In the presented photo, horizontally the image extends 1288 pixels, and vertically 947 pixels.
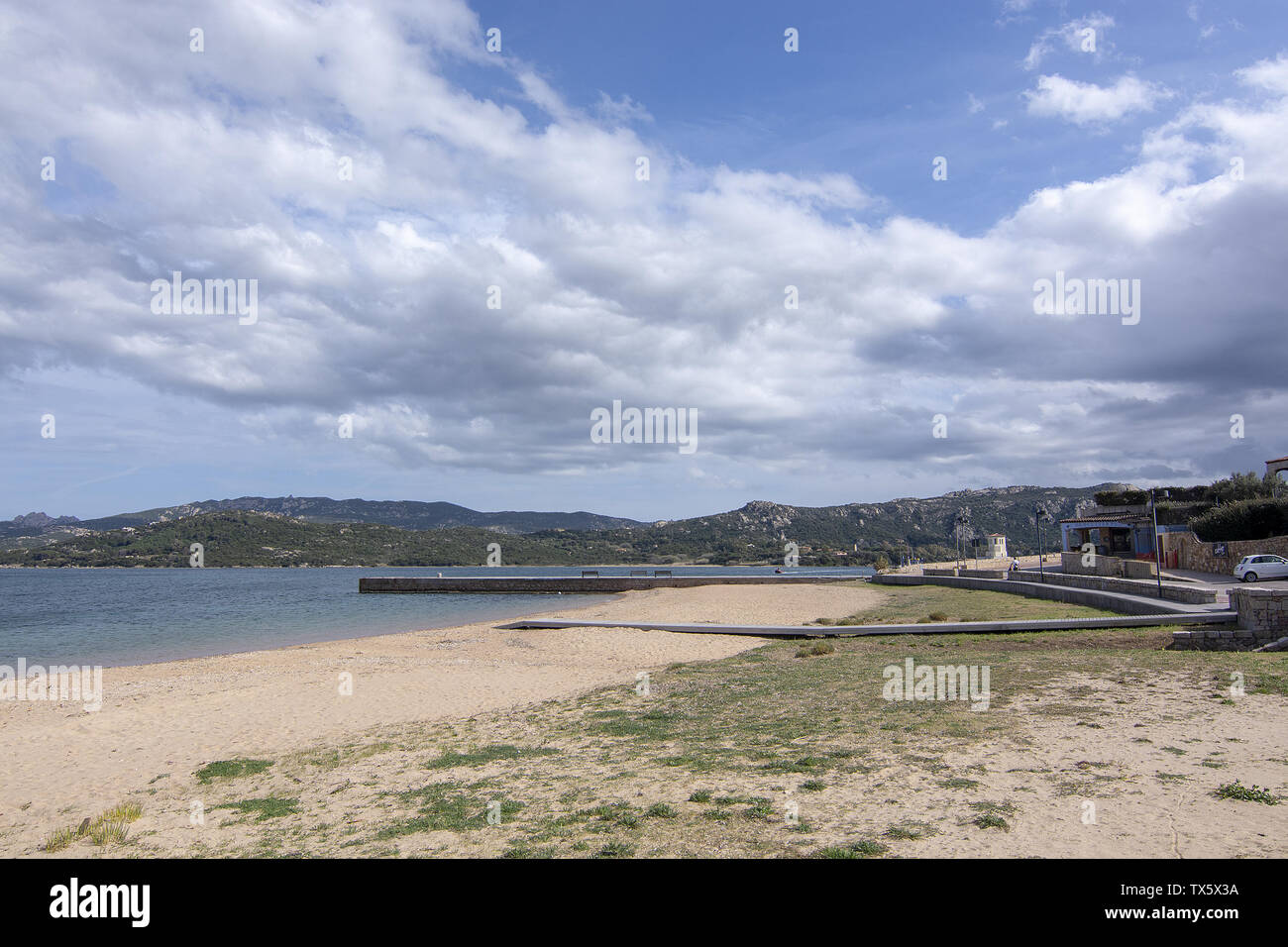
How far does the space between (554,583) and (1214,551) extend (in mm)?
51373

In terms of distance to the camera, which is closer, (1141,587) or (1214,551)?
(1141,587)

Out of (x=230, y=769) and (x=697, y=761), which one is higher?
(x=697, y=761)

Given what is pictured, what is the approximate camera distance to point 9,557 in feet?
463

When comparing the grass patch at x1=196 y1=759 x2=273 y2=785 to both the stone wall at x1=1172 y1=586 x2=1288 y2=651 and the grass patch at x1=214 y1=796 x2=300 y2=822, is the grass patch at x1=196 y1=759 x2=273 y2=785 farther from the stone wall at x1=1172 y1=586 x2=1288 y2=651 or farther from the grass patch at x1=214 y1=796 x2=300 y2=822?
the stone wall at x1=1172 y1=586 x2=1288 y2=651

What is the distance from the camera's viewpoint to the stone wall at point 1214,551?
32.2 metres

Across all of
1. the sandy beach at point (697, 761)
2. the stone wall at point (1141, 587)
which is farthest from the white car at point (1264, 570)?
the sandy beach at point (697, 761)

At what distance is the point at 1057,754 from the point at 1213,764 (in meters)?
1.32

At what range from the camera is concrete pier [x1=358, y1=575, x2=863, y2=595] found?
6756 centimetres

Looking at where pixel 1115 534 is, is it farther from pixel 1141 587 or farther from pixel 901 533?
pixel 901 533

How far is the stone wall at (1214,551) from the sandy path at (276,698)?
25.3m

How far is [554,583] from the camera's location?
234ft

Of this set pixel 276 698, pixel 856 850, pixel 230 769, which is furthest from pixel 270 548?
pixel 856 850

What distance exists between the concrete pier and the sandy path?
3945cm

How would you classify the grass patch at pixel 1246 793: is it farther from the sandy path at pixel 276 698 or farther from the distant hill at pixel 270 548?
the distant hill at pixel 270 548
